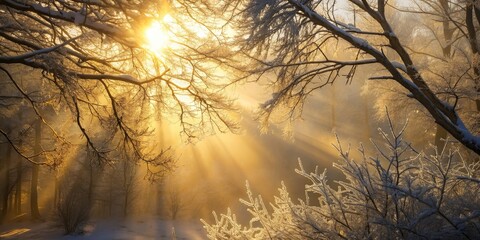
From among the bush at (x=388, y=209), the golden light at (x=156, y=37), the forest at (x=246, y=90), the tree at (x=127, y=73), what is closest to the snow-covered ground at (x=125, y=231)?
the forest at (x=246, y=90)

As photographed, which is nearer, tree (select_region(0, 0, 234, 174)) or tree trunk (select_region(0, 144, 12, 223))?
tree (select_region(0, 0, 234, 174))

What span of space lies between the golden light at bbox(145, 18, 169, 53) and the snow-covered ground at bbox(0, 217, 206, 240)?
9.61m

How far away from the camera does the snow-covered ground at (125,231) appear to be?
14.7 metres

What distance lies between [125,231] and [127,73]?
11.9m

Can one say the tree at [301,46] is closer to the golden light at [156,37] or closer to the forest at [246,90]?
the forest at [246,90]

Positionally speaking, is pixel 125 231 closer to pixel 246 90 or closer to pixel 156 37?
pixel 246 90

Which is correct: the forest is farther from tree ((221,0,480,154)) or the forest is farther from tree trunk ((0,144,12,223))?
tree trunk ((0,144,12,223))

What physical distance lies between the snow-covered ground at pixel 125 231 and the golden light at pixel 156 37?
9611 millimetres

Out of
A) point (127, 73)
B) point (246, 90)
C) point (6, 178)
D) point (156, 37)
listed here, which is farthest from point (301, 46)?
point (6, 178)

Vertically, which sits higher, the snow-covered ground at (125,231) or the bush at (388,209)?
the bush at (388,209)

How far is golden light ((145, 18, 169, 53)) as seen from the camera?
5.55 metres

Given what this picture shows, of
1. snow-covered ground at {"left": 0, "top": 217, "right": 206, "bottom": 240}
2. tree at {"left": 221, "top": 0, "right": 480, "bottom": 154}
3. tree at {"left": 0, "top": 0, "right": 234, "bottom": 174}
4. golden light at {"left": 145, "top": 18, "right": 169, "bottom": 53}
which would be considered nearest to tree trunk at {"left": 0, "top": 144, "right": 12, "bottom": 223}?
snow-covered ground at {"left": 0, "top": 217, "right": 206, "bottom": 240}

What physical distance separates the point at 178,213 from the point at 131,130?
51.0 ft

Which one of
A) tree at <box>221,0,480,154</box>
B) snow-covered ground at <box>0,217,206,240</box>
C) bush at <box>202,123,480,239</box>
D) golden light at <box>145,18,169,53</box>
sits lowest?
snow-covered ground at <box>0,217,206,240</box>
